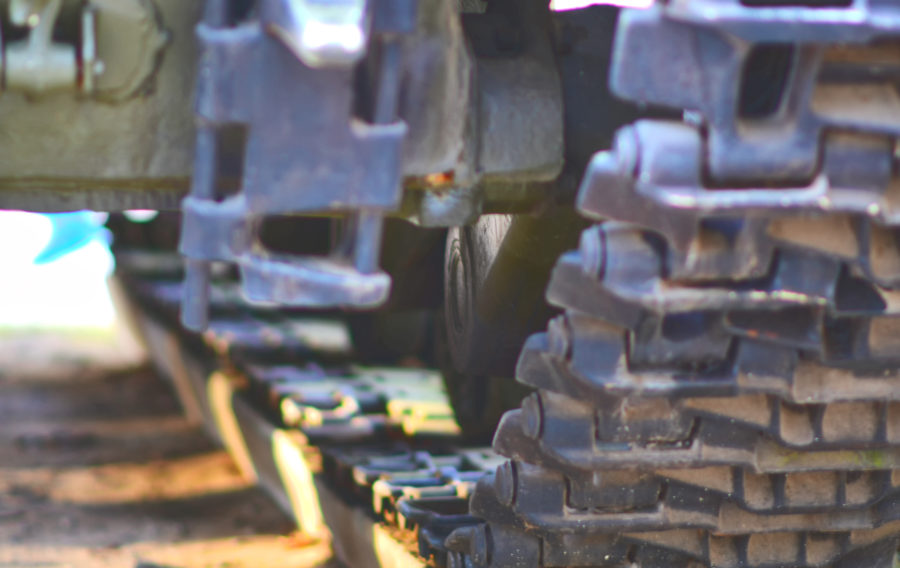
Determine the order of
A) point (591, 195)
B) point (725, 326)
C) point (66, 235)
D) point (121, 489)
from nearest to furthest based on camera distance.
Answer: point (591, 195)
point (725, 326)
point (121, 489)
point (66, 235)

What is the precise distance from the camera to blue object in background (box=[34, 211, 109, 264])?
4281mm

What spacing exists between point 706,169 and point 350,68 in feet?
1.25

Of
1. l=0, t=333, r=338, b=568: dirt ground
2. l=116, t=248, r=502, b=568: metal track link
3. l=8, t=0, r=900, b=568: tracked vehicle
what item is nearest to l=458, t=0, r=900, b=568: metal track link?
l=8, t=0, r=900, b=568: tracked vehicle

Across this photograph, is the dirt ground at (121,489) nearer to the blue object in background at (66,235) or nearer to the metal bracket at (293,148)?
the blue object in background at (66,235)

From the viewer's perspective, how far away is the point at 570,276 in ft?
4.79

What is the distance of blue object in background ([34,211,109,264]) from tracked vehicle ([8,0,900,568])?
2.63m

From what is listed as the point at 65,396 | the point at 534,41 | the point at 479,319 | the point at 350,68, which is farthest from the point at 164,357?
the point at 350,68

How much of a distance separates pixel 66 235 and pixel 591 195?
3.57 meters

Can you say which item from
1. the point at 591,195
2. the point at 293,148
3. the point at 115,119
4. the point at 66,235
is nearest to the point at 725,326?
the point at 591,195

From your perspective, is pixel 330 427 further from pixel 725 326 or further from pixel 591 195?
pixel 591 195

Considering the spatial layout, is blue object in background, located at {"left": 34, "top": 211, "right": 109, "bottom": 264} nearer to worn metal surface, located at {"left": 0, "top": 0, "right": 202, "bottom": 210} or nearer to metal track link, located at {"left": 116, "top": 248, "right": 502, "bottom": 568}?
metal track link, located at {"left": 116, "top": 248, "right": 502, "bottom": 568}

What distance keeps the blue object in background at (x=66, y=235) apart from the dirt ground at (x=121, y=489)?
60 cm

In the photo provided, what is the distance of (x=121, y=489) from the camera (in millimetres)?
3539

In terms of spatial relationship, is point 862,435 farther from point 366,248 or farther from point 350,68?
point 350,68
